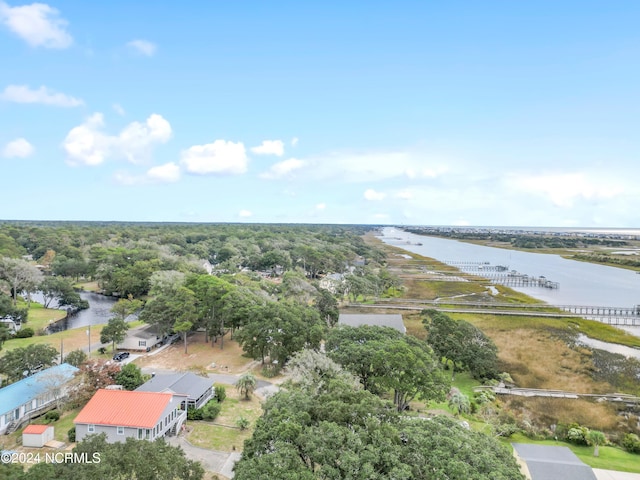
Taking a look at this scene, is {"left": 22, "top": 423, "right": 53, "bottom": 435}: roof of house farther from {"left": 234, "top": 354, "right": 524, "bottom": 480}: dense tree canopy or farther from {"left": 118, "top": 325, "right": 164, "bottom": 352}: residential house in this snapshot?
{"left": 118, "top": 325, "right": 164, "bottom": 352}: residential house

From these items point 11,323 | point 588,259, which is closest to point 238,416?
point 11,323

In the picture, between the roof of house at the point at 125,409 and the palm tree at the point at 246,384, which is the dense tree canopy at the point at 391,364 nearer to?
the palm tree at the point at 246,384

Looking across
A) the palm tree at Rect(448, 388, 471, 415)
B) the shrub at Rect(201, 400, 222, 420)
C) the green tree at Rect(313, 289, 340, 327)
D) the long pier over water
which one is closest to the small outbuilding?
the shrub at Rect(201, 400, 222, 420)

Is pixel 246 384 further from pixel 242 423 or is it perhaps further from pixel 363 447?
pixel 363 447

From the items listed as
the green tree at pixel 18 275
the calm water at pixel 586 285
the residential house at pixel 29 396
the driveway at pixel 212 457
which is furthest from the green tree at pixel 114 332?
the calm water at pixel 586 285

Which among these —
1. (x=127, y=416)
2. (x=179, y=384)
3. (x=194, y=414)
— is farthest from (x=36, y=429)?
(x=194, y=414)
